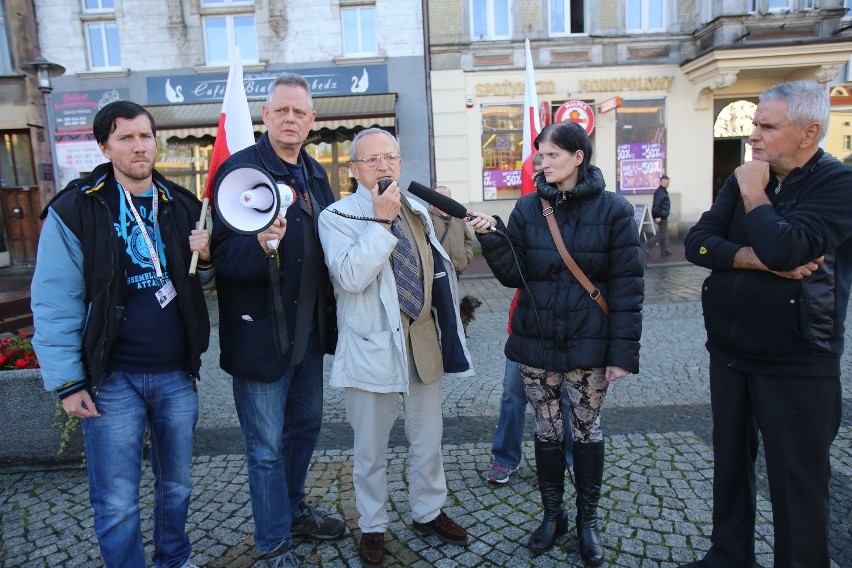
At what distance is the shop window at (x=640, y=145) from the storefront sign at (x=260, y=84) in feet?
19.9

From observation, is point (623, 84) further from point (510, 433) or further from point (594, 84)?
point (510, 433)

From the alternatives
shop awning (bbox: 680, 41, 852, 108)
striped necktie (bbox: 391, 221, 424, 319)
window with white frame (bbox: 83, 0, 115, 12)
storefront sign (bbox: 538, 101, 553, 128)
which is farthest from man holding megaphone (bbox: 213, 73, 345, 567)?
window with white frame (bbox: 83, 0, 115, 12)

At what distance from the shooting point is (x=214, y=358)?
664 cm

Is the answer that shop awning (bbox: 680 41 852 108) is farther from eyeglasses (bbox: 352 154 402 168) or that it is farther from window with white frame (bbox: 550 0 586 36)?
eyeglasses (bbox: 352 154 402 168)

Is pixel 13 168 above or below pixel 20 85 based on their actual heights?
below

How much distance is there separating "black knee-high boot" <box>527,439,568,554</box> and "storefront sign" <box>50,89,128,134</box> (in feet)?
48.9

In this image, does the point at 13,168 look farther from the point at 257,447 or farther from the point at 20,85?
the point at 257,447

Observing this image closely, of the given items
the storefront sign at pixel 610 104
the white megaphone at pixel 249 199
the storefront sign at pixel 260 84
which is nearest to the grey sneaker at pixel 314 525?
the white megaphone at pixel 249 199

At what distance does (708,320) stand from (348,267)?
5.10 feet

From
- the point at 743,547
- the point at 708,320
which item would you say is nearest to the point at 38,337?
the point at 708,320

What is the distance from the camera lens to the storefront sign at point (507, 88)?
46.7 feet

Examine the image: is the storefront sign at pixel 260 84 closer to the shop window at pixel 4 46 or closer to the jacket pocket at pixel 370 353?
the shop window at pixel 4 46

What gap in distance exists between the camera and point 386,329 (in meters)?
2.63

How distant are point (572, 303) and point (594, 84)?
1314 centimetres
